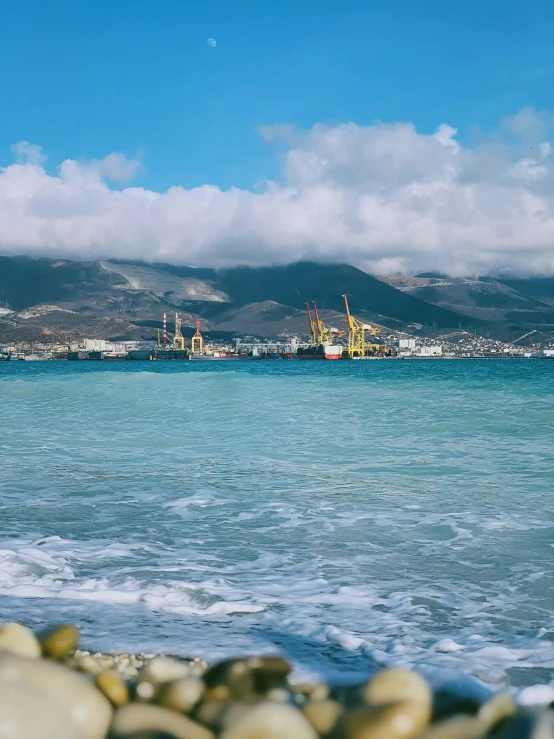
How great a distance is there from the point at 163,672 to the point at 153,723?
1.88 ft

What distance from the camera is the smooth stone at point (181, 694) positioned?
279 centimetres

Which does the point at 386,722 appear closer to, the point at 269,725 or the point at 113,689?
the point at 269,725

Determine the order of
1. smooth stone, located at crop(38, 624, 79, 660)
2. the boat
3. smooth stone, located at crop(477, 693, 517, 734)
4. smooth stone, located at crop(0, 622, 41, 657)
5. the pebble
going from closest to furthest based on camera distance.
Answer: the pebble < smooth stone, located at crop(477, 693, 517, 734) < smooth stone, located at crop(0, 622, 41, 657) < smooth stone, located at crop(38, 624, 79, 660) < the boat

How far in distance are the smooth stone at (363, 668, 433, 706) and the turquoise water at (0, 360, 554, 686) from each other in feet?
3.30

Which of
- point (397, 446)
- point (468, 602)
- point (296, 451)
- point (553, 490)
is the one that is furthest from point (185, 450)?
point (468, 602)

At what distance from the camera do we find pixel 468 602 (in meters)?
5.17

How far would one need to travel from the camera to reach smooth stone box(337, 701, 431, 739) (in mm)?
2480

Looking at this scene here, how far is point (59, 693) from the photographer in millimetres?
2588

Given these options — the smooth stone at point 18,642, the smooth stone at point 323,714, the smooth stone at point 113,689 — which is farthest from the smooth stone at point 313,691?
the smooth stone at point 18,642

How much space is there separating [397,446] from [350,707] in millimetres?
12583

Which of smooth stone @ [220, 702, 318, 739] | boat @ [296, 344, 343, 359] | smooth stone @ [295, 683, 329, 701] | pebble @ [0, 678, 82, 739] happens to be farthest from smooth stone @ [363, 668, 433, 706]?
boat @ [296, 344, 343, 359]

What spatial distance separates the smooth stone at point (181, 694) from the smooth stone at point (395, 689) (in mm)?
697

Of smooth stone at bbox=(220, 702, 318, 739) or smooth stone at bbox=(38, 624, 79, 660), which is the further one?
smooth stone at bbox=(38, 624, 79, 660)

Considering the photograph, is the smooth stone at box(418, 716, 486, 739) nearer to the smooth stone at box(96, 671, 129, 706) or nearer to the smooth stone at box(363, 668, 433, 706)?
the smooth stone at box(363, 668, 433, 706)
